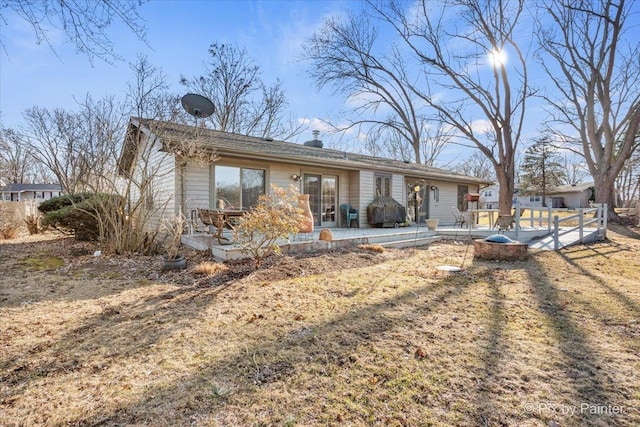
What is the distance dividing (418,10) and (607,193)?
12.0m

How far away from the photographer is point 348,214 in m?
11.1

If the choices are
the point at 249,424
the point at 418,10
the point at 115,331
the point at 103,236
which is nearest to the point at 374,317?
the point at 249,424

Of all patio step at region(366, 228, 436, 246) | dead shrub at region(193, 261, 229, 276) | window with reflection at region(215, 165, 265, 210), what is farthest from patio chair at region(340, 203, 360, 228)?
dead shrub at region(193, 261, 229, 276)

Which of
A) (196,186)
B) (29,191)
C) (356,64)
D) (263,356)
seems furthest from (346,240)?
(29,191)

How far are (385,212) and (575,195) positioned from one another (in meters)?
38.5

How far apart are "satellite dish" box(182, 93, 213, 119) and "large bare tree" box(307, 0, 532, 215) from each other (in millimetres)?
8955

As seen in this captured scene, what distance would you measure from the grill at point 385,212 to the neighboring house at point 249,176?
32 cm

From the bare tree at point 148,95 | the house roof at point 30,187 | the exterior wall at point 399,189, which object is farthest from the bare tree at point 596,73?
the house roof at point 30,187

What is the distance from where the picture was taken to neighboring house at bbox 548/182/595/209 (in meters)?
35.8

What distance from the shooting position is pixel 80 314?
362 centimetres

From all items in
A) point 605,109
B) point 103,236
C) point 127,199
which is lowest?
point 103,236

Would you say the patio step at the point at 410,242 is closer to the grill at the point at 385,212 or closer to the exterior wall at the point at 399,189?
the grill at the point at 385,212

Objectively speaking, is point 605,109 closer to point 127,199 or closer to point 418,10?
point 418,10

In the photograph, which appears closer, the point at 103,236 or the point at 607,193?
the point at 103,236
